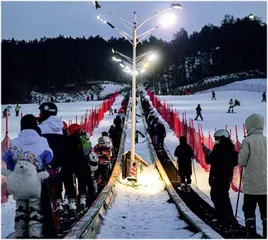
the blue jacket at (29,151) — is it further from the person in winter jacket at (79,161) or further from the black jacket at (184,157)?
the black jacket at (184,157)

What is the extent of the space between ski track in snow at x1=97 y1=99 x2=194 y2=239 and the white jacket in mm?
1793

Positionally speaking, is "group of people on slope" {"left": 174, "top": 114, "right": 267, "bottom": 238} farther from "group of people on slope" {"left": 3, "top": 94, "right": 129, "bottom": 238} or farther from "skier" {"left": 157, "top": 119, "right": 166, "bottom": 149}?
"skier" {"left": 157, "top": 119, "right": 166, "bottom": 149}

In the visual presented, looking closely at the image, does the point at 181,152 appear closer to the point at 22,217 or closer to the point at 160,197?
the point at 160,197

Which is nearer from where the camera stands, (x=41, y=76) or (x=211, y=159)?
(x=211, y=159)

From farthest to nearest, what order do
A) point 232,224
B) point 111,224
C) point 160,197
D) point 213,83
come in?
point 213,83 < point 160,197 < point 111,224 < point 232,224

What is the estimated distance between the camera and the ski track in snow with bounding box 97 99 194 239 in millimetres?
10055

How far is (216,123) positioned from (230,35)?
118 metres

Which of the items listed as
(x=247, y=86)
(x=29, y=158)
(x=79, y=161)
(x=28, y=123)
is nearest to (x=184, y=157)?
(x=79, y=161)

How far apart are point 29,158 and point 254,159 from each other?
337 centimetres

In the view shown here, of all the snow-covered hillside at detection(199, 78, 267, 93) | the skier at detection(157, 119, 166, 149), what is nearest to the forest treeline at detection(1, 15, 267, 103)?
the snow-covered hillside at detection(199, 78, 267, 93)

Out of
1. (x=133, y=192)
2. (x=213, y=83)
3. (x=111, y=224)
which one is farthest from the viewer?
(x=213, y=83)

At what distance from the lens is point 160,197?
47.0 feet

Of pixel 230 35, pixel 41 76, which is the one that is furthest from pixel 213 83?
pixel 41 76

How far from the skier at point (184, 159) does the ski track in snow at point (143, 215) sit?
25.7 inches
